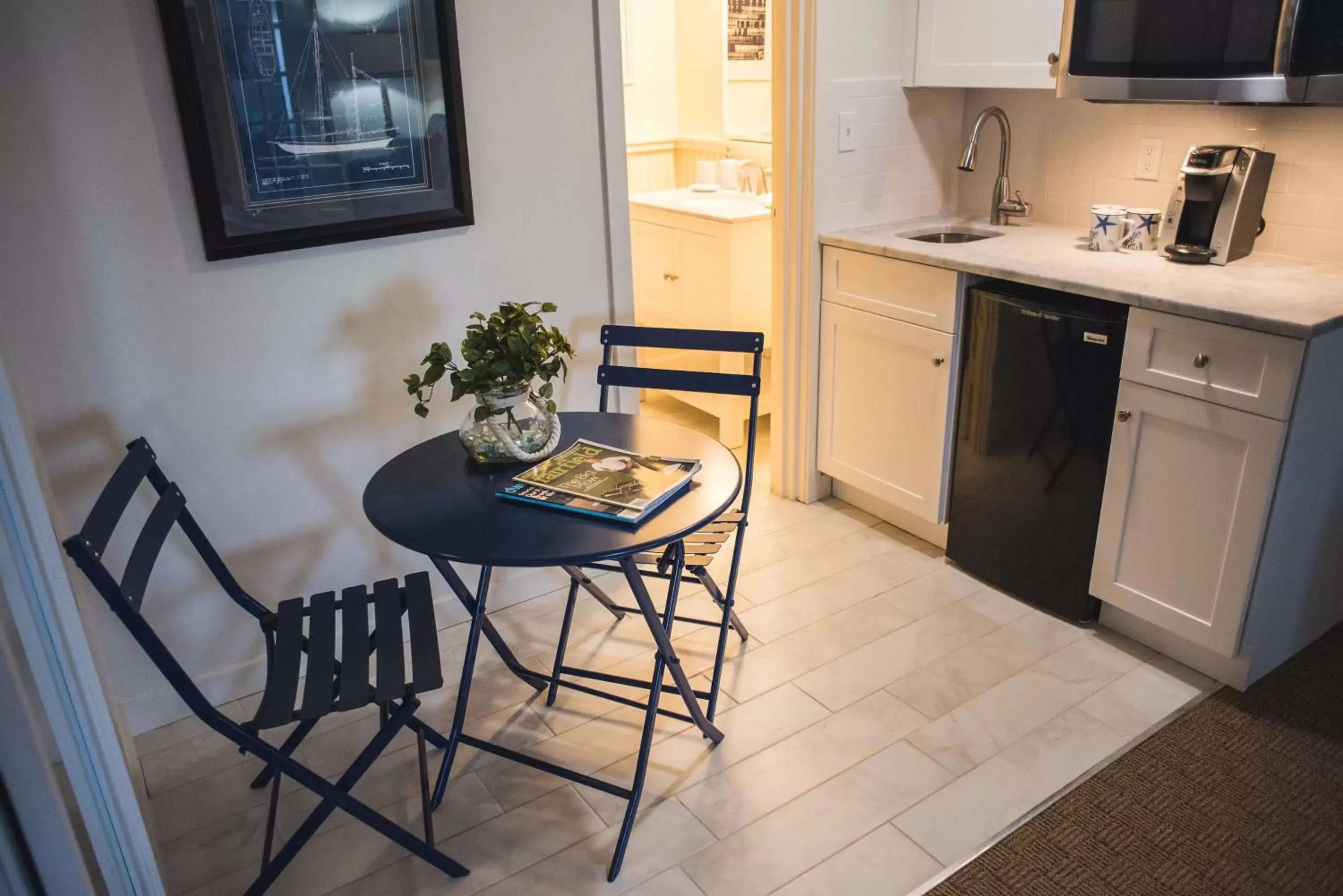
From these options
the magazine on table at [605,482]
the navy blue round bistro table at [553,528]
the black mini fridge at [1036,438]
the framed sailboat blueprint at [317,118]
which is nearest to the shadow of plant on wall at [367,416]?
the framed sailboat blueprint at [317,118]

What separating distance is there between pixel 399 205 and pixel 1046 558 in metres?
1.95

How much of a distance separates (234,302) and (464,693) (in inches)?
41.1

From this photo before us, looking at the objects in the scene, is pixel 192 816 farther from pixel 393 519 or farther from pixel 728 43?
pixel 728 43

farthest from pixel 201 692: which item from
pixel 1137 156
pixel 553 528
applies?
pixel 1137 156

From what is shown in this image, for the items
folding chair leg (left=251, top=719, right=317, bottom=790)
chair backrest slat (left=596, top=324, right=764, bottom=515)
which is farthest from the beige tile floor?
chair backrest slat (left=596, top=324, right=764, bottom=515)

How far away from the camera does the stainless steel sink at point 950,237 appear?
123 inches

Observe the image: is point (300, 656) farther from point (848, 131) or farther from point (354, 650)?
point (848, 131)

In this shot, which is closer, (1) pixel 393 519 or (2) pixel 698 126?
(1) pixel 393 519

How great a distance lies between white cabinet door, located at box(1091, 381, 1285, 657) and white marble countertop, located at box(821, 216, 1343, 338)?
22 cm

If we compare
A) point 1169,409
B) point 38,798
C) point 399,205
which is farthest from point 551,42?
point 38,798

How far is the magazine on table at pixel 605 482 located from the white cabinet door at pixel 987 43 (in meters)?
1.64

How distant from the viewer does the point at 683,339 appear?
8.04 feet

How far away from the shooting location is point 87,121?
78.0 inches

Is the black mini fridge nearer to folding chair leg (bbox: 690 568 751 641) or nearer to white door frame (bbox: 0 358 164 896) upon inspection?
folding chair leg (bbox: 690 568 751 641)
